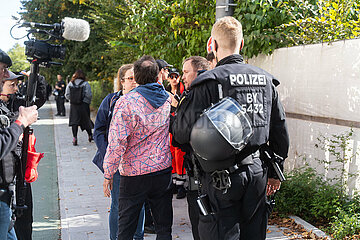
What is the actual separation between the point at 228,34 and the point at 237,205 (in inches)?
45.9

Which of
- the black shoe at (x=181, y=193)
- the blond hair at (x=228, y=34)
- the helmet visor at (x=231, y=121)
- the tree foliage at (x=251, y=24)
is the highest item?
the tree foliage at (x=251, y=24)

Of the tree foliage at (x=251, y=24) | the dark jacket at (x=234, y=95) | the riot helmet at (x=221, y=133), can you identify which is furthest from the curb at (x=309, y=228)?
the tree foliage at (x=251, y=24)

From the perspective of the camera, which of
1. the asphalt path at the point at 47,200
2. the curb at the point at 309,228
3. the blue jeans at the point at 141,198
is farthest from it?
the asphalt path at the point at 47,200

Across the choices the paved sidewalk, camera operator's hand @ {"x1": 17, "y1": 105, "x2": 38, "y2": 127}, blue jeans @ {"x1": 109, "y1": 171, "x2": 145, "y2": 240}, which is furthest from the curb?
camera operator's hand @ {"x1": 17, "y1": 105, "x2": 38, "y2": 127}

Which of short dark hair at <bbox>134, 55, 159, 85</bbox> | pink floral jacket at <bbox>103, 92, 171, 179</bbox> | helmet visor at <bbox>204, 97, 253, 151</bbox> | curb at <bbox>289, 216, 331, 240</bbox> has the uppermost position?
short dark hair at <bbox>134, 55, 159, 85</bbox>

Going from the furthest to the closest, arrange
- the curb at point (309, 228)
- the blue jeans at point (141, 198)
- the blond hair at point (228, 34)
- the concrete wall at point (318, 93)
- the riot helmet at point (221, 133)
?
the concrete wall at point (318, 93)
the curb at point (309, 228)
the blue jeans at point (141, 198)
the blond hair at point (228, 34)
the riot helmet at point (221, 133)

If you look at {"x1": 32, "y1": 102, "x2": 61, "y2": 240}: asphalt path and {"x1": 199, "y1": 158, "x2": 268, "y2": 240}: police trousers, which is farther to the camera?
{"x1": 32, "y1": 102, "x2": 61, "y2": 240}: asphalt path

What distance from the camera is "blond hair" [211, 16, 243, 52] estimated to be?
9.50ft

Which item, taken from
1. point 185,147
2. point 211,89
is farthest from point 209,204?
point 211,89

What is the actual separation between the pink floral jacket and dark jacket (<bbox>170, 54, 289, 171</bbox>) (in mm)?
704

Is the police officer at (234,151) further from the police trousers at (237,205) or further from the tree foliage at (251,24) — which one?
the tree foliage at (251,24)

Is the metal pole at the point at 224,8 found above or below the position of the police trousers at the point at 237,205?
above

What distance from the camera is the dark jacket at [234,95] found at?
2746 millimetres

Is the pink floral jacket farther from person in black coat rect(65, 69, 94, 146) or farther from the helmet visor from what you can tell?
person in black coat rect(65, 69, 94, 146)
